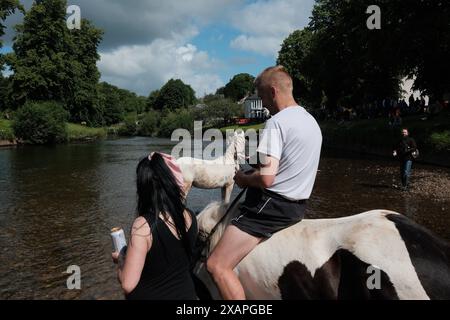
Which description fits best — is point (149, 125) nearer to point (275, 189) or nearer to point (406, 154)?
point (406, 154)

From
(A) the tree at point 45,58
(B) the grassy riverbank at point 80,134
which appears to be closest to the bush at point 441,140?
(B) the grassy riverbank at point 80,134

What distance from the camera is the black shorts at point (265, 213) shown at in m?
3.36

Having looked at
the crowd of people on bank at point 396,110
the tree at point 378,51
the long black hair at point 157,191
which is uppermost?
the tree at point 378,51

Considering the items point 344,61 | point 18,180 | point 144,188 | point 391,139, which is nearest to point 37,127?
point 18,180

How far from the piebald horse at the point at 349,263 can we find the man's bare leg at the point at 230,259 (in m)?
0.21

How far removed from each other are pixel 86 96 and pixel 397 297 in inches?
2596

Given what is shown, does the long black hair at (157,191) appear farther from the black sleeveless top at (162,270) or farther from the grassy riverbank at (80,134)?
the grassy riverbank at (80,134)

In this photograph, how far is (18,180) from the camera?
63.6 feet

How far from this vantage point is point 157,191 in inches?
117

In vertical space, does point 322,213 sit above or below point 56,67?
below

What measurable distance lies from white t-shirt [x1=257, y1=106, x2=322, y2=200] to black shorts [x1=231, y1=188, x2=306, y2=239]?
8 centimetres

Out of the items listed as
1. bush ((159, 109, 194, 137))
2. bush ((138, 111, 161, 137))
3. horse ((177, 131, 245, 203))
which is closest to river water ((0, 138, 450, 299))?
horse ((177, 131, 245, 203))

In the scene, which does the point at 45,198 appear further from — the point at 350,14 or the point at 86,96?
the point at 86,96

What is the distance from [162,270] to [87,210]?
10608 millimetres
